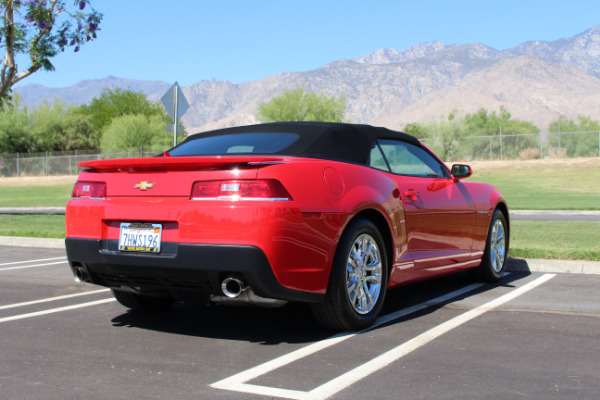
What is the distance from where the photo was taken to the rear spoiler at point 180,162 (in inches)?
174

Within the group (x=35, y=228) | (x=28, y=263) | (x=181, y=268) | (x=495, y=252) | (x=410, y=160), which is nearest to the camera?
(x=181, y=268)

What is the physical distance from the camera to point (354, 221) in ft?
16.1

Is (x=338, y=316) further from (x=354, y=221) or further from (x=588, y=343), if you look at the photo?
(x=588, y=343)

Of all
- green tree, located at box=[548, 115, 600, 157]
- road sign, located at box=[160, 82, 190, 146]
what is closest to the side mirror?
road sign, located at box=[160, 82, 190, 146]

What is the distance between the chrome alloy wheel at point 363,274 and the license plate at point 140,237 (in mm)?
1298

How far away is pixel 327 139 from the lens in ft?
17.2

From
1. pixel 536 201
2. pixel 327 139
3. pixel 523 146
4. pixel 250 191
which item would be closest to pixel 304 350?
pixel 250 191

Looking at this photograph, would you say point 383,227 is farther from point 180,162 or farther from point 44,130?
point 44,130

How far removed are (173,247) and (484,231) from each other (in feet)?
11.9

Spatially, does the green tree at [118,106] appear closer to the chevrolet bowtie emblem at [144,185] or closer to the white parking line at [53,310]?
the white parking line at [53,310]

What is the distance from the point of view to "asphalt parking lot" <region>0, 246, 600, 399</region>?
368 centimetres

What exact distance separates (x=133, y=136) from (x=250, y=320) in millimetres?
57539

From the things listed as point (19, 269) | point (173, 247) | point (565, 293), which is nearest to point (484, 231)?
point (565, 293)

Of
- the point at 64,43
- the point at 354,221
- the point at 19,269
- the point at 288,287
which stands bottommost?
the point at 19,269
